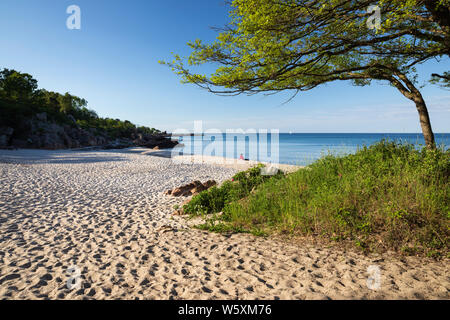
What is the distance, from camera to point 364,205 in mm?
5371

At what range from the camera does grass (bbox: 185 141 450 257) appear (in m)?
4.67

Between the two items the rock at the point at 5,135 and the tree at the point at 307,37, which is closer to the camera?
the tree at the point at 307,37

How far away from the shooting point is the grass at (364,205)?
15.3 ft

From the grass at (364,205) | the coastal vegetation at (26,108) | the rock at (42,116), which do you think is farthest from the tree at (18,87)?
the grass at (364,205)

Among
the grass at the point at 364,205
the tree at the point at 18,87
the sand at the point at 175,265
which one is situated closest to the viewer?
the sand at the point at 175,265

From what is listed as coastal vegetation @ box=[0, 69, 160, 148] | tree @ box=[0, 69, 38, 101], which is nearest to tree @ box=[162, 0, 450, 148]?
coastal vegetation @ box=[0, 69, 160, 148]

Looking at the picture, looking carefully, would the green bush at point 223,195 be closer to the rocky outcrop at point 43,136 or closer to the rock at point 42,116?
the rocky outcrop at point 43,136

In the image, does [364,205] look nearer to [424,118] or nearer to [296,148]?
[424,118]

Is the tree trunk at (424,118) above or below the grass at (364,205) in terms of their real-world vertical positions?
above

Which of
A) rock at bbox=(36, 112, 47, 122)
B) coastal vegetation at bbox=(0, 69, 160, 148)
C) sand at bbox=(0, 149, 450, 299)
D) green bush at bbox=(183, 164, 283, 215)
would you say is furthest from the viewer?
rock at bbox=(36, 112, 47, 122)

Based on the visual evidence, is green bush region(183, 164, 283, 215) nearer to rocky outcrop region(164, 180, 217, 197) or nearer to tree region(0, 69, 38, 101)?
rocky outcrop region(164, 180, 217, 197)
